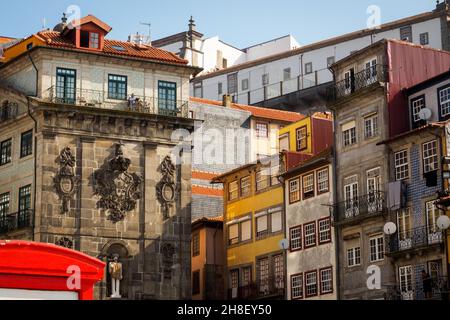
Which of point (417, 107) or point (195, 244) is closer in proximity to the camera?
point (417, 107)

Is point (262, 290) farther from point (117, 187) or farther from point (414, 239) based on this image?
point (414, 239)

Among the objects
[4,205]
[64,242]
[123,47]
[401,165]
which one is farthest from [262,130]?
[401,165]

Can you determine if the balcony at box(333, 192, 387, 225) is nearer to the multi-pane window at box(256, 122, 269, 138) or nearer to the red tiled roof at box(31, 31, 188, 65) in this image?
the red tiled roof at box(31, 31, 188, 65)

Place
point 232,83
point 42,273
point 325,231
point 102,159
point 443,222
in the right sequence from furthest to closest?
1. point 232,83
2. point 102,159
3. point 325,231
4. point 443,222
5. point 42,273

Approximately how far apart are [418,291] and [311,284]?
9377 millimetres

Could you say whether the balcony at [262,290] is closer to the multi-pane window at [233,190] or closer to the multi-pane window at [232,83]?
the multi-pane window at [233,190]

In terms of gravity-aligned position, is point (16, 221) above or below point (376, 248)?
above

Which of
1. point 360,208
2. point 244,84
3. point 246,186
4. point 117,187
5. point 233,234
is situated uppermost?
point 244,84

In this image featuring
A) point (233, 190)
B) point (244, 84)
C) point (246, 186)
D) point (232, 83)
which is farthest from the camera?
point (232, 83)

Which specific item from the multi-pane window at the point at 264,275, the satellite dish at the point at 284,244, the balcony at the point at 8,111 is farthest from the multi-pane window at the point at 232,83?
the satellite dish at the point at 284,244

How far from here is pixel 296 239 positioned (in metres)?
60.5

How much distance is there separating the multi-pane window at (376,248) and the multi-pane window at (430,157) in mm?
4697

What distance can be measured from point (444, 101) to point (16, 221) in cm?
2598
